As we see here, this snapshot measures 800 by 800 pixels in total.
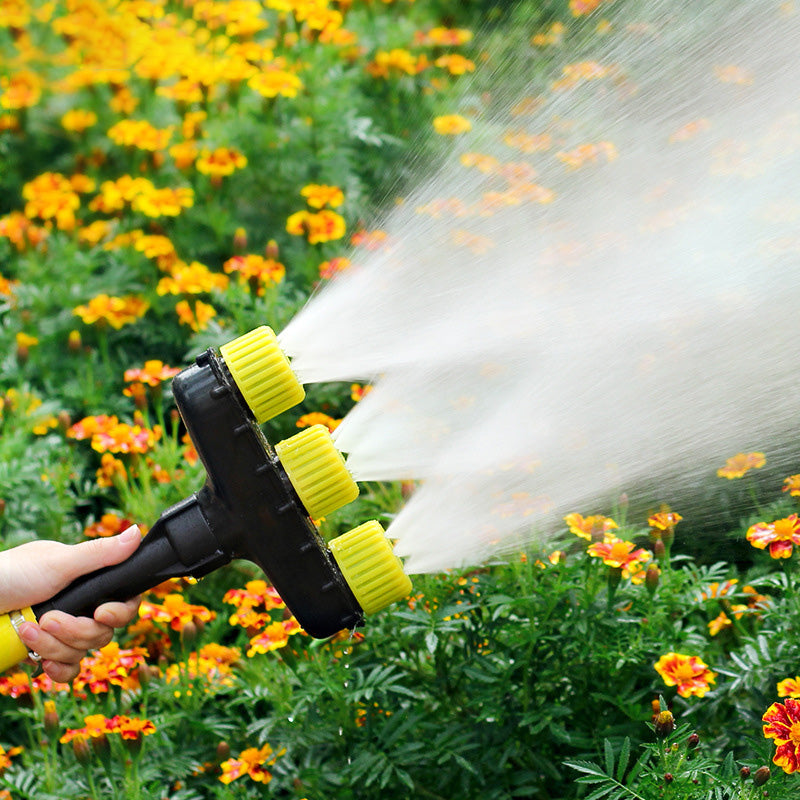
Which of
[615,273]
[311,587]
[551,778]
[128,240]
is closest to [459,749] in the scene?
[551,778]

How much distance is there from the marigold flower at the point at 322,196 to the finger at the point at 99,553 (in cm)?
114

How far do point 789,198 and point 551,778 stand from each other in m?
0.86

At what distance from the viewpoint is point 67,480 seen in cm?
216

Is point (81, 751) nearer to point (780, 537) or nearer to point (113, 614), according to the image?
point (113, 614)

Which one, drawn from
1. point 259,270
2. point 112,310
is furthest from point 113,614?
point 112,310

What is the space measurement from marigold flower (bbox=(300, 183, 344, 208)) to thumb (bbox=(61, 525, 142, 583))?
3.75 feet

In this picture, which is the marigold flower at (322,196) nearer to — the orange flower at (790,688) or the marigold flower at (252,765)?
the marigold flower at (252,765)

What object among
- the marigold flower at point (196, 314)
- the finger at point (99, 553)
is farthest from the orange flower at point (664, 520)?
the marigold flower at point (196, 314)

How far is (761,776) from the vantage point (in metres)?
1.26

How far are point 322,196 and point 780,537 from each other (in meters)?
1.33

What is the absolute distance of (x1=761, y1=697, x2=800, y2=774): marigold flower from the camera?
49.3 inches

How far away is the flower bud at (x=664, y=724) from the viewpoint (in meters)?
1.29

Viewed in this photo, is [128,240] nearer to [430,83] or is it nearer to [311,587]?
[430,83]

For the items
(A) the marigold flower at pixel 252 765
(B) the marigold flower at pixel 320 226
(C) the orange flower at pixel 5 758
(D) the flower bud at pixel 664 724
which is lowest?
(D) the flower bud at pixel 664 724
